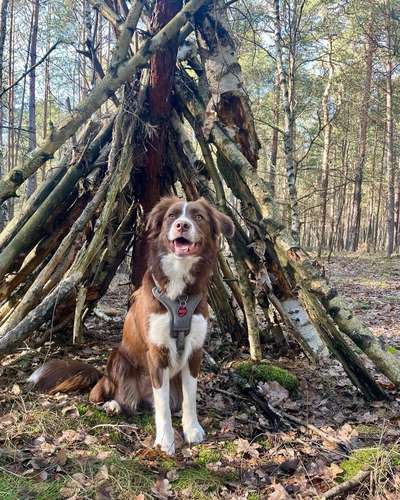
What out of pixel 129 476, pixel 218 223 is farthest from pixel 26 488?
pixel 218 223

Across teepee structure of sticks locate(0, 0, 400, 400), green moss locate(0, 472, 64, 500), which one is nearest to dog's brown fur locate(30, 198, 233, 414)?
teepee structure of sticks locate(0, 0, 400, 400)

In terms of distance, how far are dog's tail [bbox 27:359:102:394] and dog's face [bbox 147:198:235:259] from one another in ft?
4.71

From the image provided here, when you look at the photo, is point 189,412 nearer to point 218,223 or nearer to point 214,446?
point 214,446

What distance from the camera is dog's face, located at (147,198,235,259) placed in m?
3.50

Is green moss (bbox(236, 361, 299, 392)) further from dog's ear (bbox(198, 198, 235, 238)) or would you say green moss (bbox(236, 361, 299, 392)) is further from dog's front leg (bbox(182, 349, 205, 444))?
dog's ear (bbox(198, 198, 235, 238))

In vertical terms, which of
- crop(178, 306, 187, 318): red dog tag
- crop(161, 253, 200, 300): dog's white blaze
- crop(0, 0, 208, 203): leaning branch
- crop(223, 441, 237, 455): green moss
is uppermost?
crop(0, 0, 208, 203): leaning branch

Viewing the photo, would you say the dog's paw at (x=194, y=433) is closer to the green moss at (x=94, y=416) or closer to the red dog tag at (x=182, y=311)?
the green moss at (x=94, y=416)

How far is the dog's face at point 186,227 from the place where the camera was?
3.50 m

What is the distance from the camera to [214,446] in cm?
336

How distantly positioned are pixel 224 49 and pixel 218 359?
3438 millimetres

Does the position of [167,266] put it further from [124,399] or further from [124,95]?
[124,95]

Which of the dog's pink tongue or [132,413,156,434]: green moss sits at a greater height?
the dog's pink tongue

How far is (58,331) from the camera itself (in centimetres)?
528

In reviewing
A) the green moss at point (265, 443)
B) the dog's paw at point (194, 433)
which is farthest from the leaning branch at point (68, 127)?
the green moss at point (265, 443)
